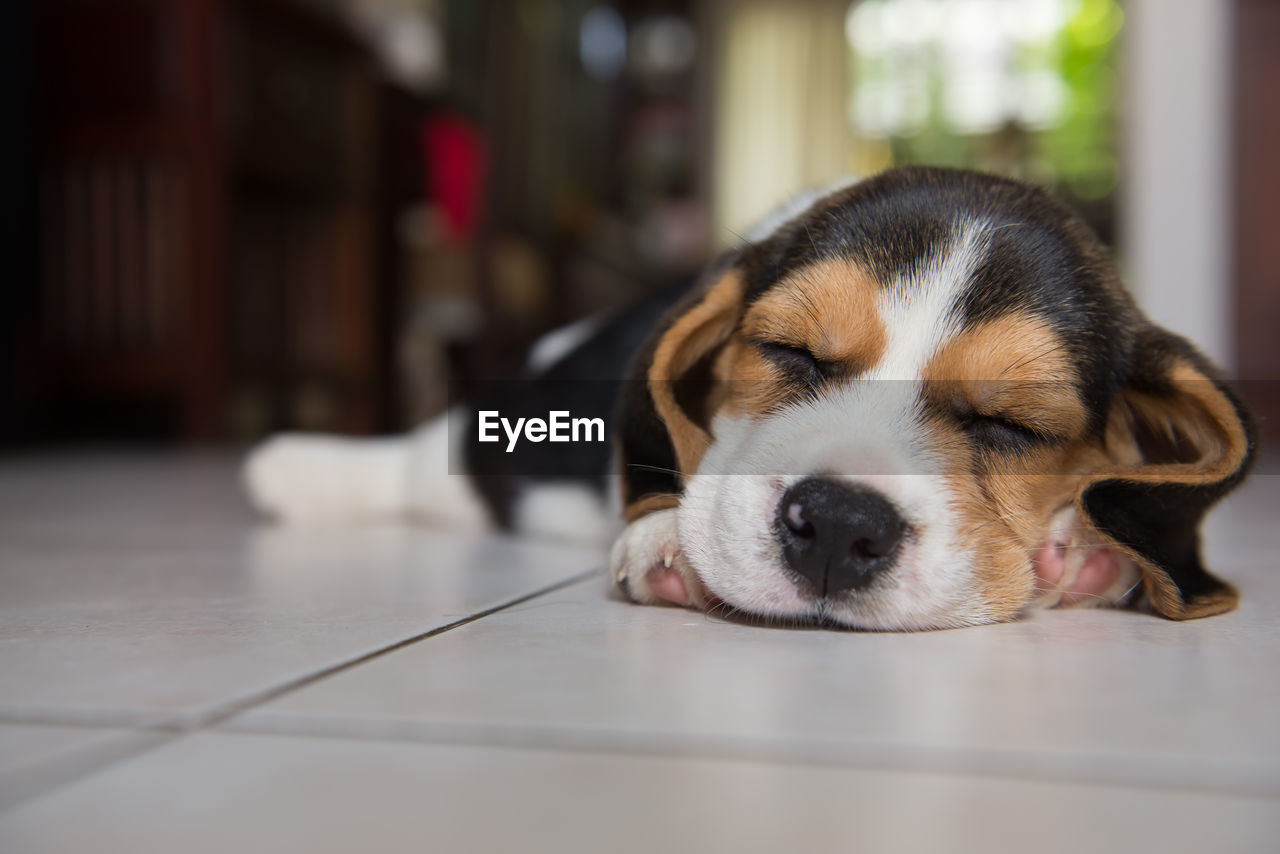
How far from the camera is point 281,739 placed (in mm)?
1049

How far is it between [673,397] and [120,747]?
3.48 ft

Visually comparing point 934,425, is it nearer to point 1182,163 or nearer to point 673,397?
point 673,397

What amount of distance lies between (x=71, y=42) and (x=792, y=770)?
6.55 meters

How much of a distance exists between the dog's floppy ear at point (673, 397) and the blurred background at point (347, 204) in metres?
0.98

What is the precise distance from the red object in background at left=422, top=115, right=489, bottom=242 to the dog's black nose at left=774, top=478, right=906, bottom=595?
24.4 ft

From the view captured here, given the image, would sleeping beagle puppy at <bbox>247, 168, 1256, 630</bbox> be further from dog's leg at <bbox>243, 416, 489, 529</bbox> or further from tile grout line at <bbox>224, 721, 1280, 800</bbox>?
dog's leg at <bbox>243, 416, 489, 529</bbox>

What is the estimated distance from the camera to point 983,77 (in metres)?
16.1

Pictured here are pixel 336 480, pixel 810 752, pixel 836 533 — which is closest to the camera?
pixel 810 752

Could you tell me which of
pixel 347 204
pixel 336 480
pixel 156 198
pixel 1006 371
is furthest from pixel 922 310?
pixel 347 204

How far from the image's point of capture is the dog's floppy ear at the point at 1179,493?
1.67m

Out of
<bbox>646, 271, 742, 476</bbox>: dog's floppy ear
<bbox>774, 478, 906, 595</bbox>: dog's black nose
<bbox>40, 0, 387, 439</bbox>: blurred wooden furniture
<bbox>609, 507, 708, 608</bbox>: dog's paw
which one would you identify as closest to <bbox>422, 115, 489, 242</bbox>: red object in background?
<bbox>40, 0, 387, 439</bbox>: blurred wooden furniture

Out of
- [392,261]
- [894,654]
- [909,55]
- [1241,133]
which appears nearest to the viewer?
[894,654]

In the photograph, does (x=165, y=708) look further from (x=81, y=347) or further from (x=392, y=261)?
(x=392, y=261)

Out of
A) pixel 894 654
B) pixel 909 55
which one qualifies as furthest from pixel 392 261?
pixel 909 55
